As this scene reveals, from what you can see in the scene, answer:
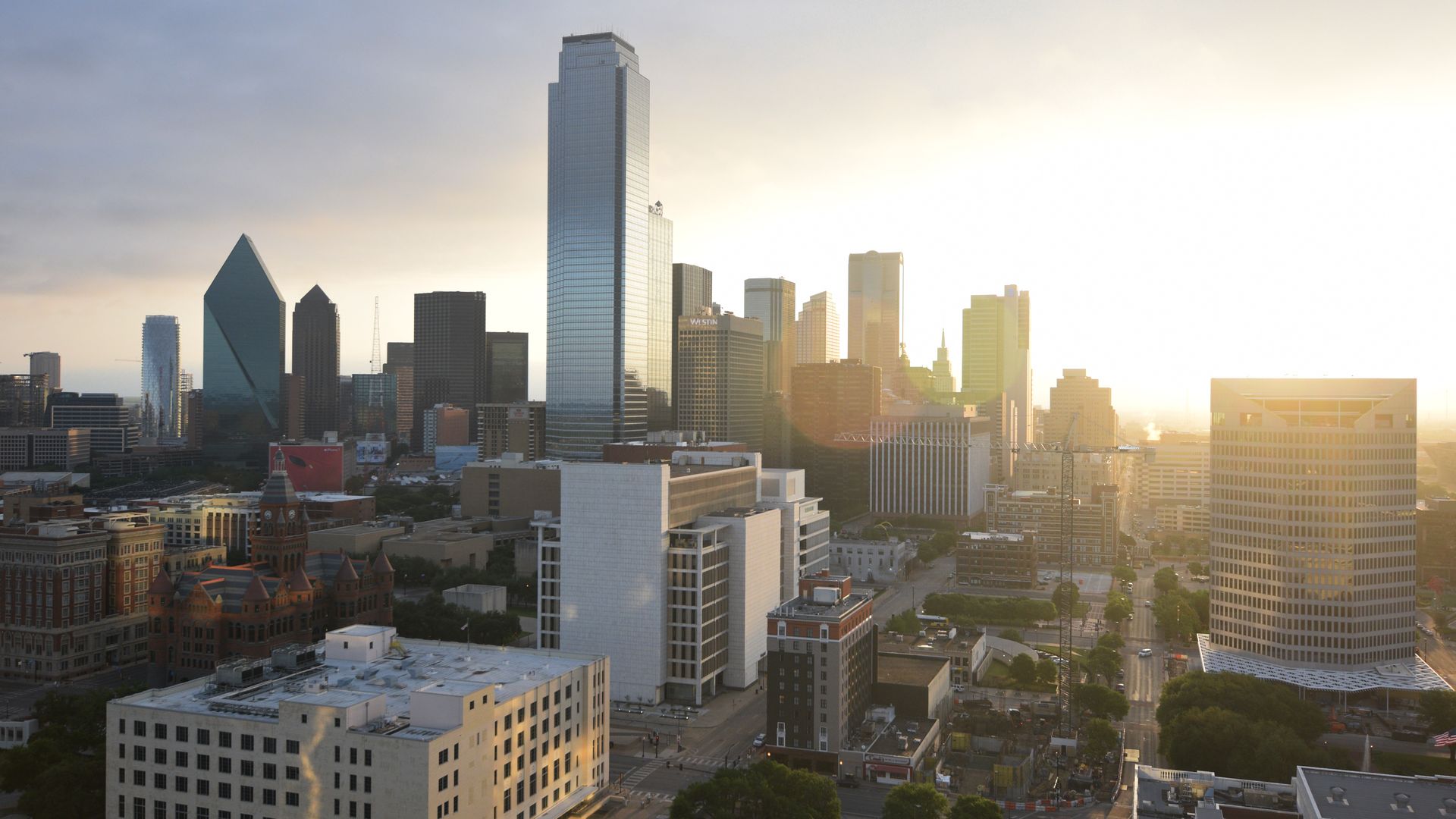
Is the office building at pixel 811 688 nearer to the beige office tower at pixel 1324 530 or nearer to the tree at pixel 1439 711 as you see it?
the beige office tower at pixel 1324 530

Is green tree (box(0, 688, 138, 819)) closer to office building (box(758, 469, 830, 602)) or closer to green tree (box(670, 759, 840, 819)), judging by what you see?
green tree (box(670, 759, 840, 819))

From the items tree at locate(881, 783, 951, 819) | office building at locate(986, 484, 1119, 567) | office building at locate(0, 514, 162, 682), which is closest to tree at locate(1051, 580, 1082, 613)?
office building at locate(986, 484, 1119, 567)

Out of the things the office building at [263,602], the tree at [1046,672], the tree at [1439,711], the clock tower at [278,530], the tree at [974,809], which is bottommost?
the tree at [1046,672]

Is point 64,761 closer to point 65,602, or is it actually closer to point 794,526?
point 65,602

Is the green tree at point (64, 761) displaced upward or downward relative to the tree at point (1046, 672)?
upward

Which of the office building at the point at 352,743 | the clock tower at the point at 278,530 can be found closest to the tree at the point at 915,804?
the office building at the point at 352,743

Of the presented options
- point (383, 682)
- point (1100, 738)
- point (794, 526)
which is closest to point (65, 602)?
point (383, 682)
